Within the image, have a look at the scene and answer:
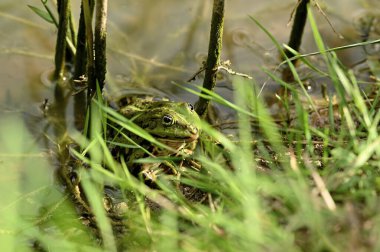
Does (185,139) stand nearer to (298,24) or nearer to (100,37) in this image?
(100,37)

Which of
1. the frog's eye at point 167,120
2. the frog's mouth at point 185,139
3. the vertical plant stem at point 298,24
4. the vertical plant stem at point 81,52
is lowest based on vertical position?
the frog's mouth at point 185,139

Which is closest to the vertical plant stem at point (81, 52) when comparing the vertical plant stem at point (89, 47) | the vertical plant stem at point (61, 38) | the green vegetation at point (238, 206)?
the vertical plant stem at point (61, 38)

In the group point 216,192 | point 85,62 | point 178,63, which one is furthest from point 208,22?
point 216,192

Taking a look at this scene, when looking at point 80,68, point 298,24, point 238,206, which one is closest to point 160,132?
point 80,68

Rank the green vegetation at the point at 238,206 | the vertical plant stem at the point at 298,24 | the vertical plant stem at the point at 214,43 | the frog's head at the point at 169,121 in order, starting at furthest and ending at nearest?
1. the vertical plant stem at the point at 298,24
2. the frog's head at the point at 169,121
3. the vertical plant stem at the point at 214,43
4. the green vegetation at the point at 238,206

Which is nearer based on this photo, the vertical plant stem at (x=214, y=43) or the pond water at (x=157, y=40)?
the vertical plant stem at (x=214, y=43)

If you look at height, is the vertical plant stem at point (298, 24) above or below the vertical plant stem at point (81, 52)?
above

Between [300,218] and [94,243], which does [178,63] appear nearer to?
[94,243]

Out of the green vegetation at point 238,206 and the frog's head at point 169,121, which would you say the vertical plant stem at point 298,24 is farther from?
the frog's head at point 169,121
